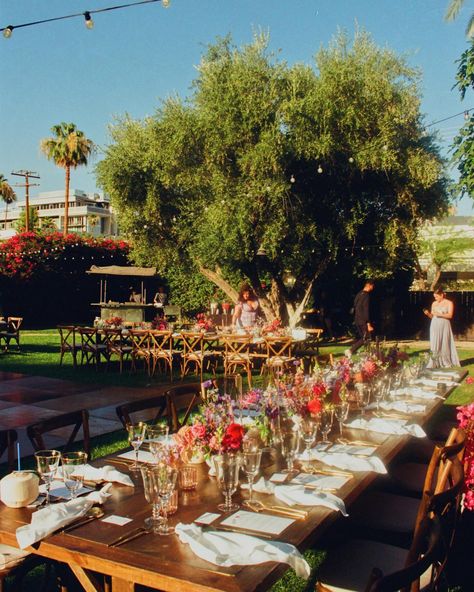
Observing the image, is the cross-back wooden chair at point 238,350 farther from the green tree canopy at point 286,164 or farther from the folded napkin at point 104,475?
the folded napkin at point 104,475

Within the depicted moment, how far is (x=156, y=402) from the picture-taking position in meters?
4.37

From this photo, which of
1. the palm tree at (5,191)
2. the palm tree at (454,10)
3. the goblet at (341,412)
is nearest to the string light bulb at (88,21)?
the goblet at (341,412)

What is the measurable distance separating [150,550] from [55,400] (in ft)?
23.1

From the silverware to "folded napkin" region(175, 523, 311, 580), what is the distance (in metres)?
0.13

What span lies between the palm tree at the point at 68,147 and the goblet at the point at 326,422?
108 feet

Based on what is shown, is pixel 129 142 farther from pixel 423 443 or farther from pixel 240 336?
pixel 423 443

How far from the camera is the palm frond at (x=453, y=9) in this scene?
12.3 meters

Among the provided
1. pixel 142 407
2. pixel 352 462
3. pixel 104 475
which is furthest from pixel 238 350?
pixel 104 475

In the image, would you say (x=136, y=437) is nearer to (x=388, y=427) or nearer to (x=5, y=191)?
(x=388, y=427)

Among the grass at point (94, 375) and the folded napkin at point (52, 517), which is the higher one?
the folded napkin at point (52, 517)

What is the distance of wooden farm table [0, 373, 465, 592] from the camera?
6.12 ft

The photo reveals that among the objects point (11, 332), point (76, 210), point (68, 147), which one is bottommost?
point (11, 332)

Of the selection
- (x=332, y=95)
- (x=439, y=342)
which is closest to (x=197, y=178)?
(x=332, y=95)

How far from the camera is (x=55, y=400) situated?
342 inches
